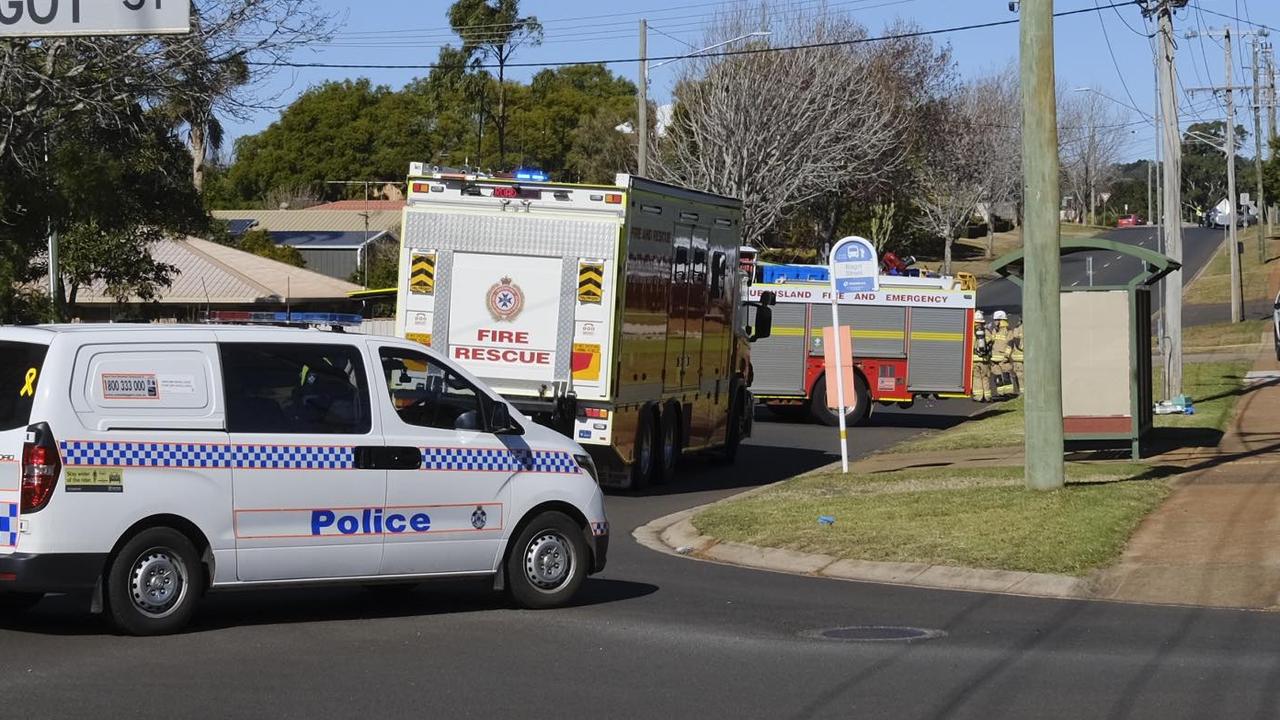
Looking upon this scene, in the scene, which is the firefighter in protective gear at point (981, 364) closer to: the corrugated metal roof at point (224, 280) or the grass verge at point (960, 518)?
the corrugated metal roof at point (224, 280)

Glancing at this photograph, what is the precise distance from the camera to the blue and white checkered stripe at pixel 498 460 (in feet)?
35.4

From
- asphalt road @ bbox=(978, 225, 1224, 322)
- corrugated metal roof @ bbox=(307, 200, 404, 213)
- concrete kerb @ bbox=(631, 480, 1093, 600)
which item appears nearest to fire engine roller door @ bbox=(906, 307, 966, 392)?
concrete kerb @ bbox=(631, 480, 1093, 600)

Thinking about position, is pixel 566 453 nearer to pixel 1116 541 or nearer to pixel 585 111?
pixel 1116 541

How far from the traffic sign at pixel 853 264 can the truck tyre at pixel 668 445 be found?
2.68 metres

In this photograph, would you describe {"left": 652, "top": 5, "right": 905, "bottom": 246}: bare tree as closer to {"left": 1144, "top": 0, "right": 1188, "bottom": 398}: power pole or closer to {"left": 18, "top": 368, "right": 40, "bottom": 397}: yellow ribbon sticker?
{"left": 1144, "top": 0, "right": 1188, "bottom": 398}: power pole

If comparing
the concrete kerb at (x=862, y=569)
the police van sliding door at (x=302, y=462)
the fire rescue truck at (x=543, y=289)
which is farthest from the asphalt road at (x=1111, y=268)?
the police van sliding door at (x=302, y=462)

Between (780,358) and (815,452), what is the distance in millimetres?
5126

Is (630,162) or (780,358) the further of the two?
(630,162)

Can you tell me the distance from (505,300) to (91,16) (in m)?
6.45

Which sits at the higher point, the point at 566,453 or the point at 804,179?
the point at 804,179

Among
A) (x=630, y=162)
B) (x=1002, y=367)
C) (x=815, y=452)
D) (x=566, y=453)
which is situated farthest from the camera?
(x=630, y=162)

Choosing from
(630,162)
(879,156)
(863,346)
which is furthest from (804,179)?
(863,346)

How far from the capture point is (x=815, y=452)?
85.6 feet

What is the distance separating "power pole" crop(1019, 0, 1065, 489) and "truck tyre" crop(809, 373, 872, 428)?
14.0 meters
